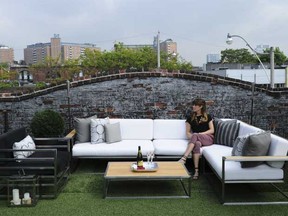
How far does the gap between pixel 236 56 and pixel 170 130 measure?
44.3 meters

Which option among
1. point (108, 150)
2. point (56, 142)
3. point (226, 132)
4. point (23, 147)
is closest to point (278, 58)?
point (226, 132)

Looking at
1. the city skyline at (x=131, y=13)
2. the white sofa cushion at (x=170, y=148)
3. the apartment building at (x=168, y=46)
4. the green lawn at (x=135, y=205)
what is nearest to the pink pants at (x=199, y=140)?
the white sofa cushion at (x=170, y=148)

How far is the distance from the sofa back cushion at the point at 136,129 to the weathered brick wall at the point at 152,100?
101cm

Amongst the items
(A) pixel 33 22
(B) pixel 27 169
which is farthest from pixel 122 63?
(B) pixel 27 169

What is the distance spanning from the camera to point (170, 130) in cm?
569

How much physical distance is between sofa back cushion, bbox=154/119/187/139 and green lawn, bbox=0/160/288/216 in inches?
48.8

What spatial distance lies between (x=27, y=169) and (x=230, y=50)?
153ft

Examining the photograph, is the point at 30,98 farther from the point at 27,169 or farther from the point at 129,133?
the point at 27,169

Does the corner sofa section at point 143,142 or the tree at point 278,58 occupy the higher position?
the tree at point 278,58

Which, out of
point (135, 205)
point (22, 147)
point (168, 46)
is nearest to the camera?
point (135, 205)

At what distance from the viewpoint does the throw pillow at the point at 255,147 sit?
3.88 m

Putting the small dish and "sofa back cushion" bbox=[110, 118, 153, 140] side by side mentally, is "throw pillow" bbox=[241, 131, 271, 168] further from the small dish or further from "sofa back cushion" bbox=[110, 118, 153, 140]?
"sofa back cushion" bbox=[110, 118, 153, 140]

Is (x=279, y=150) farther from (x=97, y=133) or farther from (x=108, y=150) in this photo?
(x=97, y=133)

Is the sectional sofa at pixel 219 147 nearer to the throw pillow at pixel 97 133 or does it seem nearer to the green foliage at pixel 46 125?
the throw pillow at pixel 97 133
